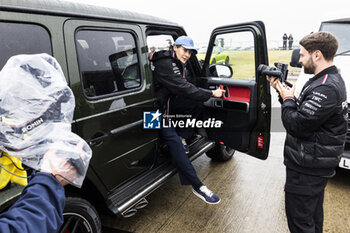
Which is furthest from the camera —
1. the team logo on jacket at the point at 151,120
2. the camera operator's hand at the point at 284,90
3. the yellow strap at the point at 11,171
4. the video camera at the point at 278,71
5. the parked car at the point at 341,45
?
the parked car at the point at 341,45

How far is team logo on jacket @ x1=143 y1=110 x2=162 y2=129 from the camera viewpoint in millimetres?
2301

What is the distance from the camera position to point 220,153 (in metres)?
3.55

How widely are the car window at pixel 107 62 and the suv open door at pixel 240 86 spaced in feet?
3.70

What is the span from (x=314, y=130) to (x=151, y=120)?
1439 millimetres

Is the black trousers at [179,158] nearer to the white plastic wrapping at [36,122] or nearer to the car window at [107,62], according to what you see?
the car window at [107,62]

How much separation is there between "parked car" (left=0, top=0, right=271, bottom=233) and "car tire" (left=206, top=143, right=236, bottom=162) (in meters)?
0.63

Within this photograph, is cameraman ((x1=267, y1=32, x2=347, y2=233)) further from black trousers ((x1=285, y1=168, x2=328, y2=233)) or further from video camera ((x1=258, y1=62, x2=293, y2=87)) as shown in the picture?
video camera ((x1=258, y1=62, x2=293, y2=87))

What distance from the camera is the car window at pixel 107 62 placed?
5.90ft

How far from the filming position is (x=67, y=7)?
1653 millimetres

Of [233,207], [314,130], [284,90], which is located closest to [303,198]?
[314,130]

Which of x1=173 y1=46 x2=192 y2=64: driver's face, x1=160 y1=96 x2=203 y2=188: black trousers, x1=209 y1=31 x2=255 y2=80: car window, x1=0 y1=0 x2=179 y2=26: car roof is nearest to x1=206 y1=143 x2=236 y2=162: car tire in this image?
x1=160 y1=96 x2=203 y2=188: black trousers

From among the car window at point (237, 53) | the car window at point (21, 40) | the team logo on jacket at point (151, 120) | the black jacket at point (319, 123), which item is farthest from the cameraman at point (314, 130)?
the car window at point (21, 40)

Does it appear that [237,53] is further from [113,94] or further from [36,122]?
[36,122]

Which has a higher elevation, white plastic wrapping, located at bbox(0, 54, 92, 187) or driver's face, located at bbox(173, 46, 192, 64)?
white plastic wrapping, located at bbox(0, 54, 92, 187)
